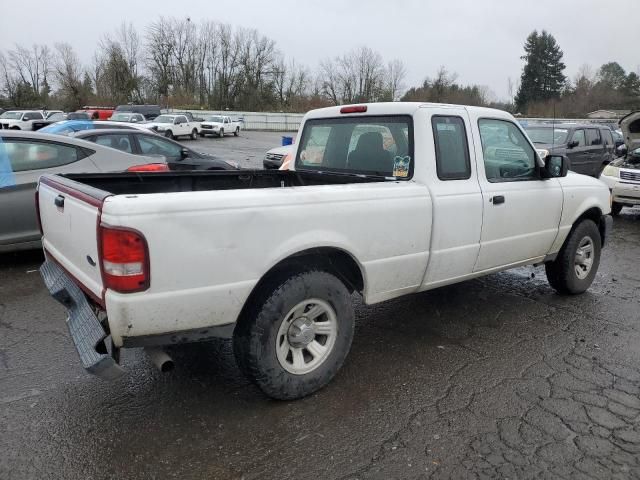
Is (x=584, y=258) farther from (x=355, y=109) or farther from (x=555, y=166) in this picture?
(x=355, y=109)

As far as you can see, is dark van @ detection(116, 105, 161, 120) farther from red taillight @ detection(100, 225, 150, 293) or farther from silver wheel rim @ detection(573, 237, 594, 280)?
red taillight @ detection(100, 225, 150, 293)

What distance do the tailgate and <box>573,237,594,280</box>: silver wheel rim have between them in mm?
4659

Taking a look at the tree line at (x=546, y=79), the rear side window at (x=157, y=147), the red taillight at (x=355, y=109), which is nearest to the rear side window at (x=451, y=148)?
the red taillight at (x=355, y=109)

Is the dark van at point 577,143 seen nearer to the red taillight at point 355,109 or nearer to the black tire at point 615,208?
the black tire at point 615,208

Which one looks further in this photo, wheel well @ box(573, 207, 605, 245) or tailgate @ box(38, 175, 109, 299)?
wheel well @ box(573, 207, 605, 245)

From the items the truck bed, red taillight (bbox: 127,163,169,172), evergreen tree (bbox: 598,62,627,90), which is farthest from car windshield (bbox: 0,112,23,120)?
evergreen tree (bbox: 598,62,627,90)

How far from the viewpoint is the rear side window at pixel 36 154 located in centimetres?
580

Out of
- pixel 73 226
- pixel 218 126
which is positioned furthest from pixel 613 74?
pixel 73 226

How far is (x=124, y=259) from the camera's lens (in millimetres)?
2447

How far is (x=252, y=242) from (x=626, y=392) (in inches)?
108

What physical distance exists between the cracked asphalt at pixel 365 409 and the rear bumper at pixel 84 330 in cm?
49

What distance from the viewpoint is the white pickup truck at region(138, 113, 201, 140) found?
3438 cm

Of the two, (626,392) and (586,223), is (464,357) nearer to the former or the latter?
(626,392)

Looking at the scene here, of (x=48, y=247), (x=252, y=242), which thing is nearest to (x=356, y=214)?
(x=252, y=242)
